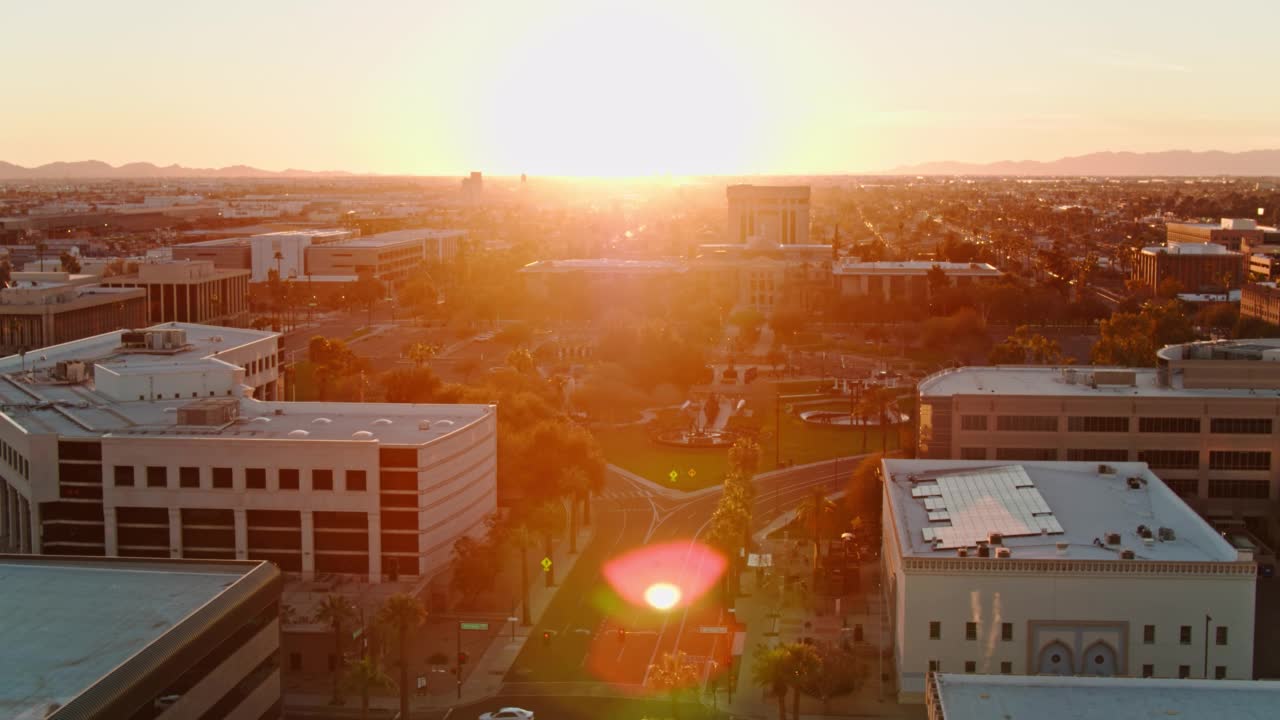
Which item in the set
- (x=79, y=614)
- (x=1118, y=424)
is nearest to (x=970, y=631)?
(x=1118, y=424)

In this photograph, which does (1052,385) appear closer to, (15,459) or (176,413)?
(176,413)

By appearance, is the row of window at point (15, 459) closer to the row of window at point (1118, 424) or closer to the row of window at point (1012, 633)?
the row of window at point (1012, 633)

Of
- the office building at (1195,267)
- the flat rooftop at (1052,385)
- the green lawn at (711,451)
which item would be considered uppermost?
the office building at (1195,267)

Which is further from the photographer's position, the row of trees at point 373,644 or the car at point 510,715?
the car at point 510,715

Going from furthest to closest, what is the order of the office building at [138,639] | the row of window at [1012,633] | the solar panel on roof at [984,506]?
the solar panel on roof at [984,506] → the row of window at [1012,633] → the office building at [138,639]

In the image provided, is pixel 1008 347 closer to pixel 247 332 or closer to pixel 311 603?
pixel 247 332

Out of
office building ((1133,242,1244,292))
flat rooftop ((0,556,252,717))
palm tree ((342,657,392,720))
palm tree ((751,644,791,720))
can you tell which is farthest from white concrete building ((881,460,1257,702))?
office building ((1133,242,1244,292))

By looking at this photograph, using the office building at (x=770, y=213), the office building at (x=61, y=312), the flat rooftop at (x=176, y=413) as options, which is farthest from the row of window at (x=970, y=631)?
the office building at (x=770, y=213)
